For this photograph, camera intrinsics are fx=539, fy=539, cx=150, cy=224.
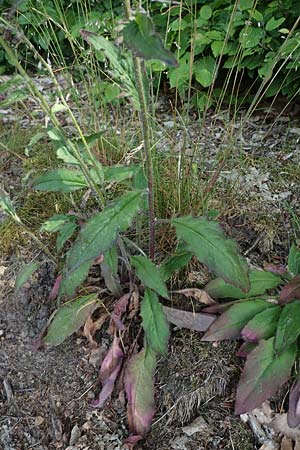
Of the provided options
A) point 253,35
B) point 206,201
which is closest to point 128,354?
point 206,201

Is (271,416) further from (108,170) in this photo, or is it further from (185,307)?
(108,170)

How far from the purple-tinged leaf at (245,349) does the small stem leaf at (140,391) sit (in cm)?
24

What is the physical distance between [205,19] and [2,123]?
104cm

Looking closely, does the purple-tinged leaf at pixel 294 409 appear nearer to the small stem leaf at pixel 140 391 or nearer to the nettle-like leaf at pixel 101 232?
the small stem leaf at pixel 140 391

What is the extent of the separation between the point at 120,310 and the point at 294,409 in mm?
528

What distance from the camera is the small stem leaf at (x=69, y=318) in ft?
4.95

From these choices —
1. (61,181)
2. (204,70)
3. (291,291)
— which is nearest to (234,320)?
(291,291)

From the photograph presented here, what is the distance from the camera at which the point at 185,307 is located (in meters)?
1.60

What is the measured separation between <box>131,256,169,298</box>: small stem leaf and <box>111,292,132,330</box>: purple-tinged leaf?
0.16m

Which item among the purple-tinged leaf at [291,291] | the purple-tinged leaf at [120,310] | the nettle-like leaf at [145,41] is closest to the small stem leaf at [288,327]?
the purple-tinged leaf at [291,291]

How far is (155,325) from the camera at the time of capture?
1.38 m

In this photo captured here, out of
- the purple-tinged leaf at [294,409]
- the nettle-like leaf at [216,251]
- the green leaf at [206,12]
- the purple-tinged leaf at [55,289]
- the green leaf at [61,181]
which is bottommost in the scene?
the purple-tinged leaf at [294,409]

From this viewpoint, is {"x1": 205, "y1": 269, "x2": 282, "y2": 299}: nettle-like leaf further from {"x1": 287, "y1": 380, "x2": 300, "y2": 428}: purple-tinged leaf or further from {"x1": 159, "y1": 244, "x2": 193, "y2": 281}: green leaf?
{"x1": 287, "y1": 380, "x2": 300, "y2": 428}: purple-tinged leaf

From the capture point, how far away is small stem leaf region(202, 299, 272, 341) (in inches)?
58.0
